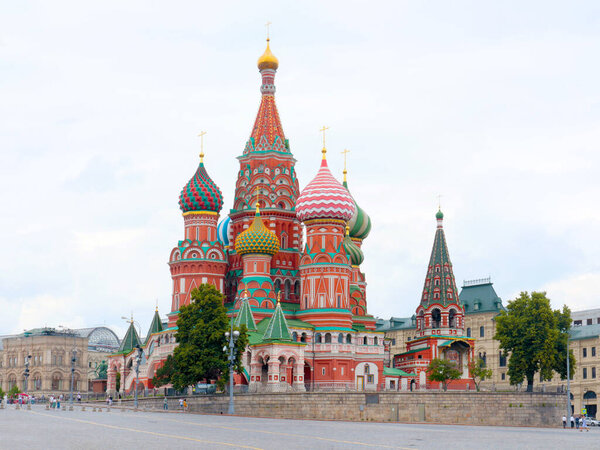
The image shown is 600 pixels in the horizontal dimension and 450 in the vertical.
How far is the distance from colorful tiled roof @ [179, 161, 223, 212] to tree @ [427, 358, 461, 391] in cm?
2355

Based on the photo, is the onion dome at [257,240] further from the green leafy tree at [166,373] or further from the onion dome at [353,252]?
the green leafy tree at [166,373]

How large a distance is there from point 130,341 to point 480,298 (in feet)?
137

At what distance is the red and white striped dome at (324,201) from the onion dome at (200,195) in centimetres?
750

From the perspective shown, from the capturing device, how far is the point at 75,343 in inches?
5354

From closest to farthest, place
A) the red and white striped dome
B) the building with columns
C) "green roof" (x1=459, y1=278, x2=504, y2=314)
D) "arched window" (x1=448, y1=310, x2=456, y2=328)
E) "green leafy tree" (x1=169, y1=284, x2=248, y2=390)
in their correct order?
"green leafy tree" (x1=169, y1=284, x2=248, y2=390) → the building with columns → the red and white striped dome → "arched window" (x1=448, y1=310, x2=456, y2=328) → "green roof" (x1=459, y1=278, x2=504, y2=314)

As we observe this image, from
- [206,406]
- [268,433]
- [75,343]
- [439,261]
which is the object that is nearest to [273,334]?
[206,406]

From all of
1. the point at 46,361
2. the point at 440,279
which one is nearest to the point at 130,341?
the point at 440,279

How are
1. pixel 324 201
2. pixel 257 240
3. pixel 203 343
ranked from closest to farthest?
pixel 203 343 < pixel 324 201 < pixel 257 240

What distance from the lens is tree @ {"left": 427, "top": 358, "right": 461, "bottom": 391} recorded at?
7812cm

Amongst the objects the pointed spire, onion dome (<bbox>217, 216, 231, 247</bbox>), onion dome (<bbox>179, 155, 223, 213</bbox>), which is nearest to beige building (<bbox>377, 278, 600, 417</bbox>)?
the pointed spire

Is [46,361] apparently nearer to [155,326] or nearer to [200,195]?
[155,326]

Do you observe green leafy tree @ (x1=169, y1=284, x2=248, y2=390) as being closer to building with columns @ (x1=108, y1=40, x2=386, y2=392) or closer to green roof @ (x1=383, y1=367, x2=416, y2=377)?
building with columns @ (x1=108, y1=40, x2=386, y2=392)

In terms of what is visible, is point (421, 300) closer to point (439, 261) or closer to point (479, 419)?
point (439, 261)

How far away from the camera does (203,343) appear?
5909cm
